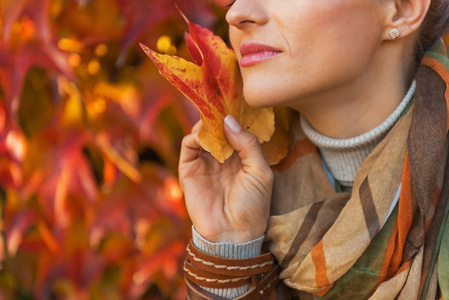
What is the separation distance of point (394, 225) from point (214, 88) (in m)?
0.37

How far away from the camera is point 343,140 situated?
1.05 meters

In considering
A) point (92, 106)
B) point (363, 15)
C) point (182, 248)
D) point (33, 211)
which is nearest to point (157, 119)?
point (92, 106)

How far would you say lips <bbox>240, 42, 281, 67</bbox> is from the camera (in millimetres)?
944

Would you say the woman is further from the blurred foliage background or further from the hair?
the blurred foliage background

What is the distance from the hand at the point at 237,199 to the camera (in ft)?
3.35

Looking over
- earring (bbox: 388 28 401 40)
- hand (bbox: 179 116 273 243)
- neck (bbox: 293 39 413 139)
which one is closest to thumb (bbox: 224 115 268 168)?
hand (bbox: 179 116 273 243)

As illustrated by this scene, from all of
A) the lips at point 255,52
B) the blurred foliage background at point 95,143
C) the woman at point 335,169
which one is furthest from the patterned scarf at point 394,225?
the blurred foliage background at point 95,143

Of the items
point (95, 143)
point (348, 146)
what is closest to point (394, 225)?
point (348, 146)

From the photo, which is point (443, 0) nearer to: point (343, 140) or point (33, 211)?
point (343, 140)

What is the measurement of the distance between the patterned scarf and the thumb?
0.37ft

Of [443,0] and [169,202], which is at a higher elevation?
[443,0]

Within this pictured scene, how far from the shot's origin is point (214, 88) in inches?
40.3

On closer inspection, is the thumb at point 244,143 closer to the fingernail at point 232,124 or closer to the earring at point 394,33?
the fingernail at point 232,124

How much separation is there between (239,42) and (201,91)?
0.11m
